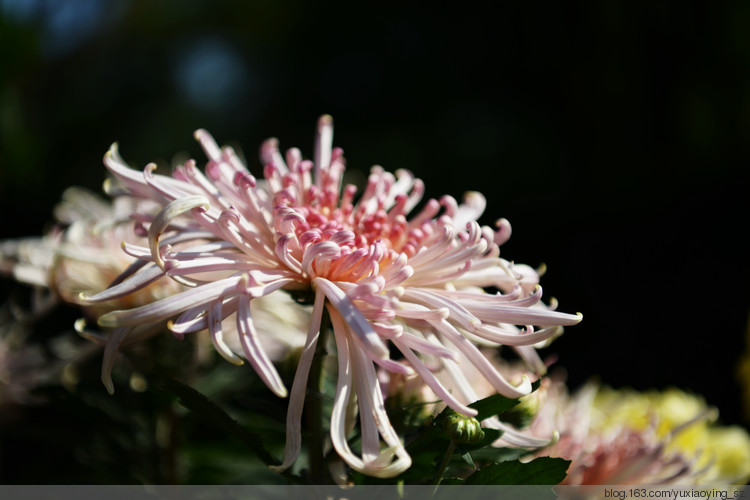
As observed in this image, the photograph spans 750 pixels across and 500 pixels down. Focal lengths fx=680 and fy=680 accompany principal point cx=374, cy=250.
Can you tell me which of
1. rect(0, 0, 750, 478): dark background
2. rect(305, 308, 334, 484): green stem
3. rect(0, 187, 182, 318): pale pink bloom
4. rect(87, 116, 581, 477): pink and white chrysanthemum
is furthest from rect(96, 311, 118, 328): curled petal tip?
rect(0, 0, 750, 478): dark background

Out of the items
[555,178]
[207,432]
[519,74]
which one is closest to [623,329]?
[555,178]

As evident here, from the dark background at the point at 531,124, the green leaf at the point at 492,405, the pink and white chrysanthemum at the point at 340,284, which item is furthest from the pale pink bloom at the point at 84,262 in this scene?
the dark background at the point at 531,124

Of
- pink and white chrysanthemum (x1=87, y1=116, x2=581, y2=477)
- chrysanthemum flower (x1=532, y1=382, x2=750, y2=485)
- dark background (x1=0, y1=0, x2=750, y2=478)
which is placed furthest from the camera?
dark background (x1=0, y1=0, x2=750, y2=478)

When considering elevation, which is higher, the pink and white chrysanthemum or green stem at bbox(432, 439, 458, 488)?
the pink and white chrysanthemum

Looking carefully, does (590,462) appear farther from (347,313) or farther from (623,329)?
(623,329)

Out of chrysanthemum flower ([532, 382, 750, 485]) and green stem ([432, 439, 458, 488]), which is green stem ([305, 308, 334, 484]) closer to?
green stem ([432, 439, 458, 488])

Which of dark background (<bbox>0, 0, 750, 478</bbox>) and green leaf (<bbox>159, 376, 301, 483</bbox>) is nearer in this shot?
green leaf (<bbox>159, 376, 301, 483</bbox>)

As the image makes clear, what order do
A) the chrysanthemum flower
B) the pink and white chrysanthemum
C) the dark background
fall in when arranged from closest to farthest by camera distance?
the pink and white chrysanthemum, the chrysanthemum flower, the dark background

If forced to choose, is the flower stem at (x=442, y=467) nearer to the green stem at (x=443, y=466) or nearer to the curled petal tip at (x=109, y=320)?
the green stem at (x=443, y=466)
